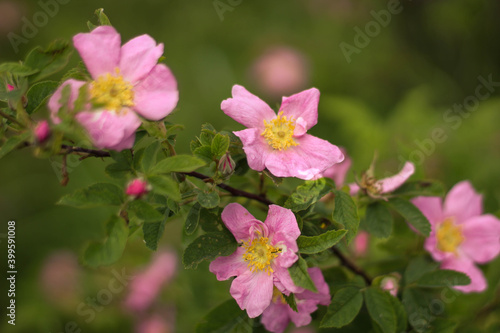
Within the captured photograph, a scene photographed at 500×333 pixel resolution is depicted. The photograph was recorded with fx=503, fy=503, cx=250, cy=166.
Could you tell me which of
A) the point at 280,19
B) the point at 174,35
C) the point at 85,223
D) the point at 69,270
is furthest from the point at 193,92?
the point at 69,270

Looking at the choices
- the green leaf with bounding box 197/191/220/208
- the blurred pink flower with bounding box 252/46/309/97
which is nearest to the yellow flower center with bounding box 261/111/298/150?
the green leaf with bounding box 197/191/220/208

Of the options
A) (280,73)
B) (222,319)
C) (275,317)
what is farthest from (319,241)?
(280,73)

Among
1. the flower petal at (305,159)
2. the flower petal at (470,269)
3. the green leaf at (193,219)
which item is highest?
the flower petal at (305,159)

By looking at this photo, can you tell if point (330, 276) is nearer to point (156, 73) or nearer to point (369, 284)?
point (369, 284)

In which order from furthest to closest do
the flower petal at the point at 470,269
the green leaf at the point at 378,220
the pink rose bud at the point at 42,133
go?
the flower petal at the point at 470,269, the green leaf at the point at 378,220, the pink rose bud at the point at 42,133

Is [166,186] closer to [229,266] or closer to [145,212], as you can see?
[145,212]

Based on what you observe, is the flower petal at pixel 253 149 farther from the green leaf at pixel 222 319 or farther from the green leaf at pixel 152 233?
the green leaf at pixel 222 319

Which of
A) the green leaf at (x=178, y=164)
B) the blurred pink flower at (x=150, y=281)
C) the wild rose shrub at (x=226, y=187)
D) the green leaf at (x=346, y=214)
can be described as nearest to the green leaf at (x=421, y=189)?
the wild rose shrub at (x=226, y=187)

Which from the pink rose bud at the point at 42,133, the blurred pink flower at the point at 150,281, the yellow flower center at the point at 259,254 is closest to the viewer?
the pink rose bud at the point at 42,133
